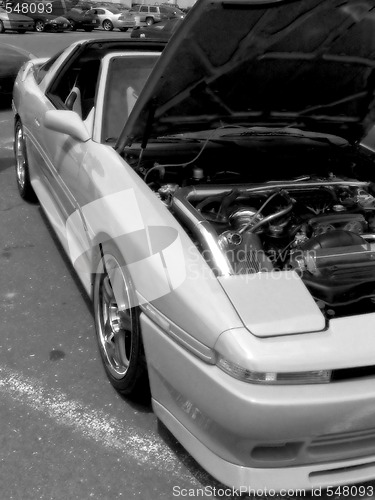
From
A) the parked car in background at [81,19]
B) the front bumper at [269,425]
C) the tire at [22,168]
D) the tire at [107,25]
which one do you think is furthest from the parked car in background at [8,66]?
the tire at [107,25]

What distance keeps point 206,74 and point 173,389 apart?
61.8 inches

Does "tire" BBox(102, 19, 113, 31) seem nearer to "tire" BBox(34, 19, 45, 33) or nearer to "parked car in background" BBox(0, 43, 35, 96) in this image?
"tire" BBox(34, 19, 45, 33)

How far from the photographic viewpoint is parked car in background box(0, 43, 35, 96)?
8.27 meters

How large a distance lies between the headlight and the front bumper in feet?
0.06

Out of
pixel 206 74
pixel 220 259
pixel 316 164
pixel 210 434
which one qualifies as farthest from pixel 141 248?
pixel 316 164

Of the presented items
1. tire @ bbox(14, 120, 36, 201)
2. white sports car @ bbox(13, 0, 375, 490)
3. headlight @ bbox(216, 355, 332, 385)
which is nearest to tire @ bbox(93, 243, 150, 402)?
white sports car @ bbox(13, 0, 375, 490)

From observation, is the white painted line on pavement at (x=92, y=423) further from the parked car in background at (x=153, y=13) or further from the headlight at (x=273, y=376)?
the parked car in background at (x=153, y=13)

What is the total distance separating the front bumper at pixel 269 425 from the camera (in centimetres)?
199

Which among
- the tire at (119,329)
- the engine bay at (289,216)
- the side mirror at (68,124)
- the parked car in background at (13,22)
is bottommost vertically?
the parked car in background at (13,22)

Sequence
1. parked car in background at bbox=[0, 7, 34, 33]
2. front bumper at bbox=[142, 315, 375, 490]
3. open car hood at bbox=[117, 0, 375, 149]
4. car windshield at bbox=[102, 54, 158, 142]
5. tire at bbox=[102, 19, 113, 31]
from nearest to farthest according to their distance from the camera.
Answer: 1. front bumper at bbox=[142, 315, 375, 490]
2. open car hood at bbox=[117, 0, 375, 149]
3. car windshield at bbox=[102, 54, 158, 142]
4. parked car in background at bbox=[0, 7, 34, 33]
5. tire at bbox=[102, 19, 113, 31]

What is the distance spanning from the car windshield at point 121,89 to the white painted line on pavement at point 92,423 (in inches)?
52.6

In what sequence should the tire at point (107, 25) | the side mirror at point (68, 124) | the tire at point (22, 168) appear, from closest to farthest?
1. the side mirror at point (68, 124)
2. the tire at point (22, 168)
3. the tire at point (107, 25)

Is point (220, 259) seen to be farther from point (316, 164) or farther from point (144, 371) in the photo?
point (316, 164)

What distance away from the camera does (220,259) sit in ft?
7.97
